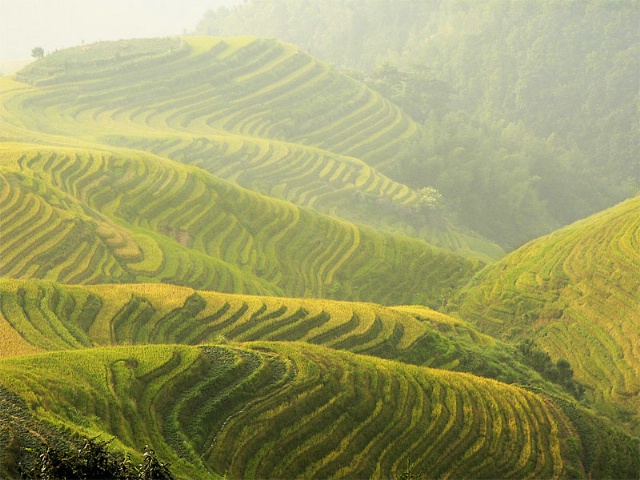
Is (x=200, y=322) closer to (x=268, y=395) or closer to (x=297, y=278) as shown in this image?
(x=268, y=395)

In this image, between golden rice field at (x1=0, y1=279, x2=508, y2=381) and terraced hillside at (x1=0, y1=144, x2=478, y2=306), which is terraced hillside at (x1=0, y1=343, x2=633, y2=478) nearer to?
golden rice field at (x1=0, y1=279, x2=508, y2=381)

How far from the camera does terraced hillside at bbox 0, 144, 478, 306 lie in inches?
603

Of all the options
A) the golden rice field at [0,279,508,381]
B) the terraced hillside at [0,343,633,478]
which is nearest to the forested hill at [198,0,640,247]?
the golden rice field at [0,279,508,381]

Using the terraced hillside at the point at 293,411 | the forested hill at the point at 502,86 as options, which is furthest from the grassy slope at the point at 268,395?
the forested hill at the point at 502,86

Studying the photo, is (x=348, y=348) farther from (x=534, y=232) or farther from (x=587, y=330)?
(x=534, y=232)

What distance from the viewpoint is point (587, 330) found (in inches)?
605

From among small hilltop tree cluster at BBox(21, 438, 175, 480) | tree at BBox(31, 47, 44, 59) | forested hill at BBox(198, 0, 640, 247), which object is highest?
small hilltop tree cluster at BBox(21, 438, 175, 480)

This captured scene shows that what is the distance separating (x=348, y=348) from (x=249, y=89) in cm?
2649

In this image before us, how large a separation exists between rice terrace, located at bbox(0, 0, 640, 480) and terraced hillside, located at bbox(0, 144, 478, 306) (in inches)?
3.0

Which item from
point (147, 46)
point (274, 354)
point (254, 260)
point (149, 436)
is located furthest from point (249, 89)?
→ point (149, 436)

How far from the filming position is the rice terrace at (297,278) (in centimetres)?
A: 860

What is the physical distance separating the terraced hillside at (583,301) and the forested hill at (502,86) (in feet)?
47.0

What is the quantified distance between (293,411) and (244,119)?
27202 mm

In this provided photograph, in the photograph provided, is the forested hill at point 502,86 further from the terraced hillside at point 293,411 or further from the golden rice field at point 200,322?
the terraced hillside at point 293,411
